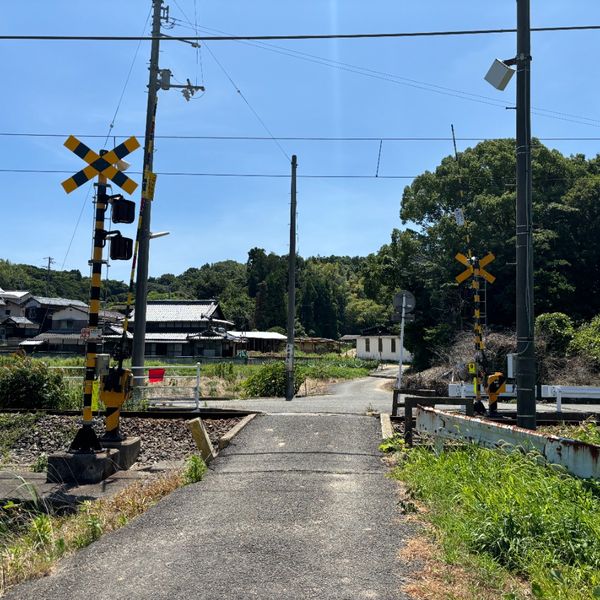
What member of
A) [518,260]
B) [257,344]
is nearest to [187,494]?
[518,260]

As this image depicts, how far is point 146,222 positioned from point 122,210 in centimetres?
805

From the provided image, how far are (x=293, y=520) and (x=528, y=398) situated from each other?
366 cm

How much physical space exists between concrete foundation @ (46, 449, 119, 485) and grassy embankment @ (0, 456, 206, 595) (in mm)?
700

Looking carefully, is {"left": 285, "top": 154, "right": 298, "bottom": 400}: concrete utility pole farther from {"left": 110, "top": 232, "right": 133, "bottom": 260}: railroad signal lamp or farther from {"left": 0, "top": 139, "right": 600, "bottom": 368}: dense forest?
{"left": 110, "top": 232, "right": 133, "bottom": 260}: railroad signal lamp

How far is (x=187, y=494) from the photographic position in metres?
6.16

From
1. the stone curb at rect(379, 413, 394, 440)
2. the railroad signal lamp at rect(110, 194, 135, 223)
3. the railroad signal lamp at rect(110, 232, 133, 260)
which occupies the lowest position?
the stone curb at rect(379, 413, 394, 440)

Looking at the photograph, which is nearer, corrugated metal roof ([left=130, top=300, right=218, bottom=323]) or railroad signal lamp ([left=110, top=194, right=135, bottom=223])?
railroad signal lamp ([left=110, top=194, right=135, bottom=223])

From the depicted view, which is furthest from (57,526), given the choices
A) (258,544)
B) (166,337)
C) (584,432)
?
(166,337)

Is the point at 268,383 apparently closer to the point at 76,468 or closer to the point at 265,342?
the point at 76,468

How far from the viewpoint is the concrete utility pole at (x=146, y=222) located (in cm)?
1512

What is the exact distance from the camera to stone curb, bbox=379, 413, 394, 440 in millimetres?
9320

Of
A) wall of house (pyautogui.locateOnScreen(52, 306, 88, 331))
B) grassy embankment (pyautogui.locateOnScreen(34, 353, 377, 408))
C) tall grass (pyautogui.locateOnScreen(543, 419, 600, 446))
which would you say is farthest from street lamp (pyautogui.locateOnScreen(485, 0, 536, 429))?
wall of house (pyautogui.locateOnScreen(52, 306, 88, 331))

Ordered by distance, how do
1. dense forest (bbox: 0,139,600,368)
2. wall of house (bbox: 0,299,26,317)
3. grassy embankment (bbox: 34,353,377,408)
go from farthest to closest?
wall of house (bbox: 0,299,26,317)
dense forest (bbox: 0,139,600,368)
grassy embankment (bbox: 34,353,377,408)

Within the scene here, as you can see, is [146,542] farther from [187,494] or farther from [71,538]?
[187,494]
